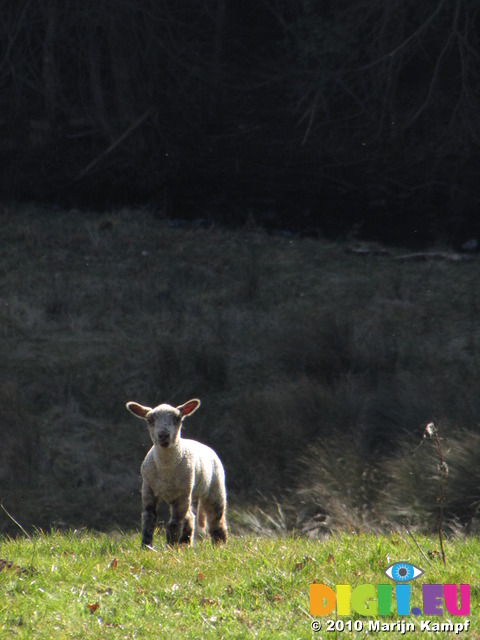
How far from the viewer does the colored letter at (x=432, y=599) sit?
4.96 meters

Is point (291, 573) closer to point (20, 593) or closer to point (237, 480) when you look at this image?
point (20, 593)

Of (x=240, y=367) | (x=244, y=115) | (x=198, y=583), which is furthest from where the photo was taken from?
(x=244, y=115)

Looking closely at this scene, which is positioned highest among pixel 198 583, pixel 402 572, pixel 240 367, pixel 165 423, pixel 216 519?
pixel 165 423

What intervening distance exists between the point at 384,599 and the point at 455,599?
35cm

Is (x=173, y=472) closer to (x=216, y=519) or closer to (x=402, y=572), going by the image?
(x=216, y=519)

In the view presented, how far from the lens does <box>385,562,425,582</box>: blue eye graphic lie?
5.42m

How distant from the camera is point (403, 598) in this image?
5.09 meters

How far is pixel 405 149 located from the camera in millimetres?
20422

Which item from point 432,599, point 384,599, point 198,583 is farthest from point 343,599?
point 198,583

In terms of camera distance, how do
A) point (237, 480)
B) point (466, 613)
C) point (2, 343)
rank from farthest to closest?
1. point (2, 343)
2. point (237, 480)
3. point (466, 613)

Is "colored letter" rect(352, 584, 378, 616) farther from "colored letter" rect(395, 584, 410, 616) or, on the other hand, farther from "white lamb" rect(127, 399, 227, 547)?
"white lamb" rect(127, 399, 227, 547)

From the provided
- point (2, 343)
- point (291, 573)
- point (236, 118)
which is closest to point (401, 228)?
point (236, 118)

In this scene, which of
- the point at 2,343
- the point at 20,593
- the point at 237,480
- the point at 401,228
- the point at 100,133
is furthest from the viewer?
the point at 100,133

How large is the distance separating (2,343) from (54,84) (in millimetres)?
7332
